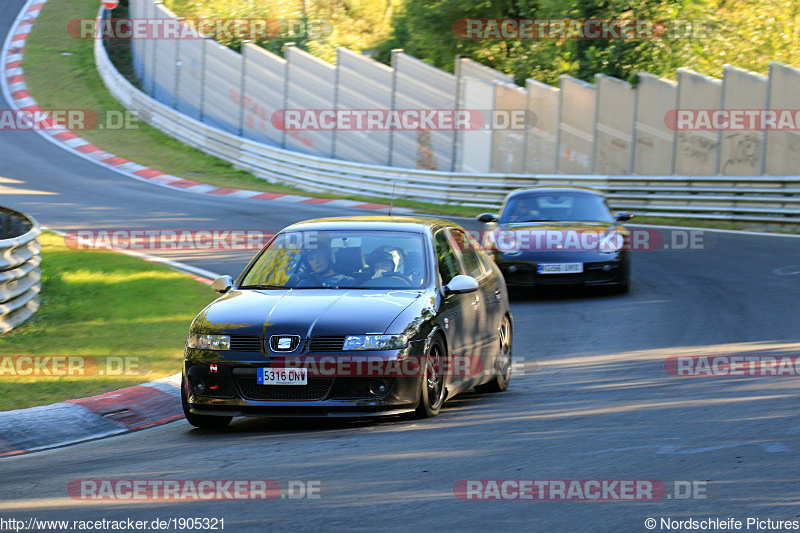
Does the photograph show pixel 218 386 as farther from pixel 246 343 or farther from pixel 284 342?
pixel 284 342

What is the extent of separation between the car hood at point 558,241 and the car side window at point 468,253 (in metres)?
5.28

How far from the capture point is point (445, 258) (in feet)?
28.5

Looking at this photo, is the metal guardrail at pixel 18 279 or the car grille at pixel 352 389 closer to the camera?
the car grille at pixel 352 389

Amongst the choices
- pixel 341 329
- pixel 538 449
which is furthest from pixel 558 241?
pixel 538 449

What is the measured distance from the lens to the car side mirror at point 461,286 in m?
8.12

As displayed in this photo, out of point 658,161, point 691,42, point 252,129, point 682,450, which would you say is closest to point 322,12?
point 252,129

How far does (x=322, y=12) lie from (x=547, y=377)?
4655 cm

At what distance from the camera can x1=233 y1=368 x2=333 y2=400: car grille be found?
7234 mm

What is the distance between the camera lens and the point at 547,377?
973 cm

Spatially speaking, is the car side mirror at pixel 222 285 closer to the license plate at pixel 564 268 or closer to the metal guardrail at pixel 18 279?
the metal guardrail at pixel 18 279

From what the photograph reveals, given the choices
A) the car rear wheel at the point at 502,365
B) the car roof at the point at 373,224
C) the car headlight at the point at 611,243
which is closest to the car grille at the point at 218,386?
the car roof at the point at 373,224

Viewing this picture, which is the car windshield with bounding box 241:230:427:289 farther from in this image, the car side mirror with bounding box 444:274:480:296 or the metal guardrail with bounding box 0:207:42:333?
the metal guardrail with bounding box 0:207:42:333

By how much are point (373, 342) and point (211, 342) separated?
3.69ft

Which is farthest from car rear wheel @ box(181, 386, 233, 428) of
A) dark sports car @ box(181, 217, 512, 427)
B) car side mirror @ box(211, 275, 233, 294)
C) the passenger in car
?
the passenger in car
